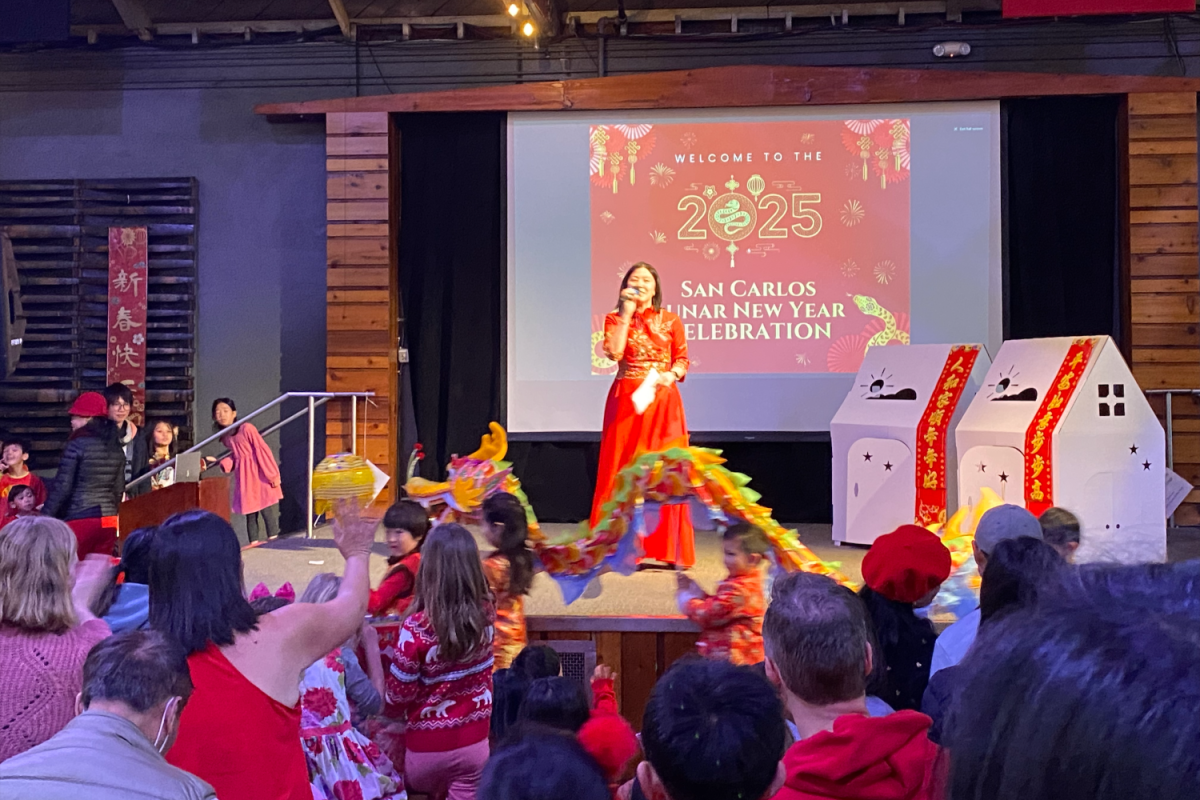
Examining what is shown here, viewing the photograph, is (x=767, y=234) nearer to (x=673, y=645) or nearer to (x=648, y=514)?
(x=648, y=514)

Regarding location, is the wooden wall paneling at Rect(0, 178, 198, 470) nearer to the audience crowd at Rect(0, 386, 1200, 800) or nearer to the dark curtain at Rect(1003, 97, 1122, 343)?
the audience crowd at Rect(0, 386, 1200, 800)

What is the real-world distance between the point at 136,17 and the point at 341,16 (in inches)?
57.5

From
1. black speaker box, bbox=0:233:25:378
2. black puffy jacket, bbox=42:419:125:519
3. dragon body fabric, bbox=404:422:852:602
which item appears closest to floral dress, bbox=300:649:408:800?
dragon body fabric, bbox=404:422:852:602

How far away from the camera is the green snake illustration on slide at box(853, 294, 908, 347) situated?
21.7ft

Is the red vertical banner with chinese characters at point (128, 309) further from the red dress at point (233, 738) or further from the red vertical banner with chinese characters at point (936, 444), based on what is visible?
the red dress at point (233, 738)

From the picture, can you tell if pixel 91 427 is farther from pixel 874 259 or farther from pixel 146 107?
pixel 874 259

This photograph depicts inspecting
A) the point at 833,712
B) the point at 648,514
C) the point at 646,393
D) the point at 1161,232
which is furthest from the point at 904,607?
the point at 1161,232

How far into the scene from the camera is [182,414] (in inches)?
281

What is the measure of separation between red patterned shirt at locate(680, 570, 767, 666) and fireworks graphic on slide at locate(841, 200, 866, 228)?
14.5ft

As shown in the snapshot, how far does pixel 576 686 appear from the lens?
1558 mm

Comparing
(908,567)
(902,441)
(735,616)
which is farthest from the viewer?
(902,441)

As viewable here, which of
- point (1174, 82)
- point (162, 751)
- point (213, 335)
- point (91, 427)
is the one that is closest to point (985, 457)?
point (1174, 82)

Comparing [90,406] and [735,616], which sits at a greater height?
[90,406]

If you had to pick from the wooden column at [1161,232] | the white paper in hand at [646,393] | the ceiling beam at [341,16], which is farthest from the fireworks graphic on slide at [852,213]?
the ceiling beam at [341,16]
